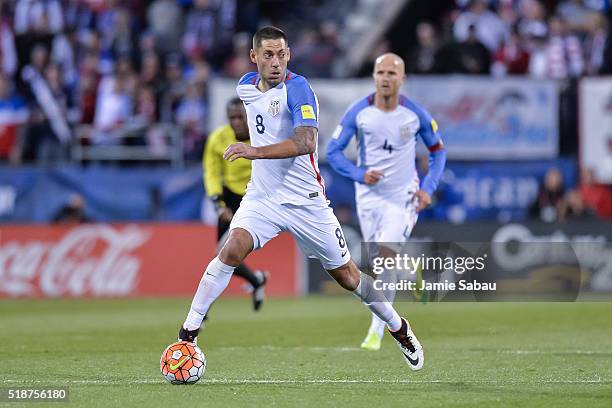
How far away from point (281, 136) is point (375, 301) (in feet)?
4.99

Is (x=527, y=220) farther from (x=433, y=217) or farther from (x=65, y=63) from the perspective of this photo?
(x=65, y=63)

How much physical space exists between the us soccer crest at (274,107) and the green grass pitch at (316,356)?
79.5 inches

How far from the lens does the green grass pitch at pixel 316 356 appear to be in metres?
8.23

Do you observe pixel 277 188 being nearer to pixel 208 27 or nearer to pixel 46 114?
pixel 46 114

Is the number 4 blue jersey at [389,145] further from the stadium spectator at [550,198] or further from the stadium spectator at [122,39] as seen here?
the stadium spectator at [122,39]

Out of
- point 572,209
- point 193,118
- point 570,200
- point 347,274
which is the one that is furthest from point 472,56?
point 347,274

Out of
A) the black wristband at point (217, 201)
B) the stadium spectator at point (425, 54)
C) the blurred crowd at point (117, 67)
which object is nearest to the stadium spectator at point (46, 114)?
the blurred crowd at point (117, 67)

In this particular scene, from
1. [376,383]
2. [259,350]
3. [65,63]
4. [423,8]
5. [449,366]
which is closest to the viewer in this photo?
[376,383]

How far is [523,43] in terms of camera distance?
21.9 meters

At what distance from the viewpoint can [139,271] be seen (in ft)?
66.5

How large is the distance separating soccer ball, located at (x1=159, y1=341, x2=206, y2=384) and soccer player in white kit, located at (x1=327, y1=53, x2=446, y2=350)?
3505 mm

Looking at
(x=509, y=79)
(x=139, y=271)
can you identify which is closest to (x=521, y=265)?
(x=509, y=79)

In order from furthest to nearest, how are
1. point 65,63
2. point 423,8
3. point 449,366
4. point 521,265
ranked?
1. point 423,8
2. point 65,63
3. point 521,265
4. point 449,366

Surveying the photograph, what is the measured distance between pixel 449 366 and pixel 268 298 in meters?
9.92
